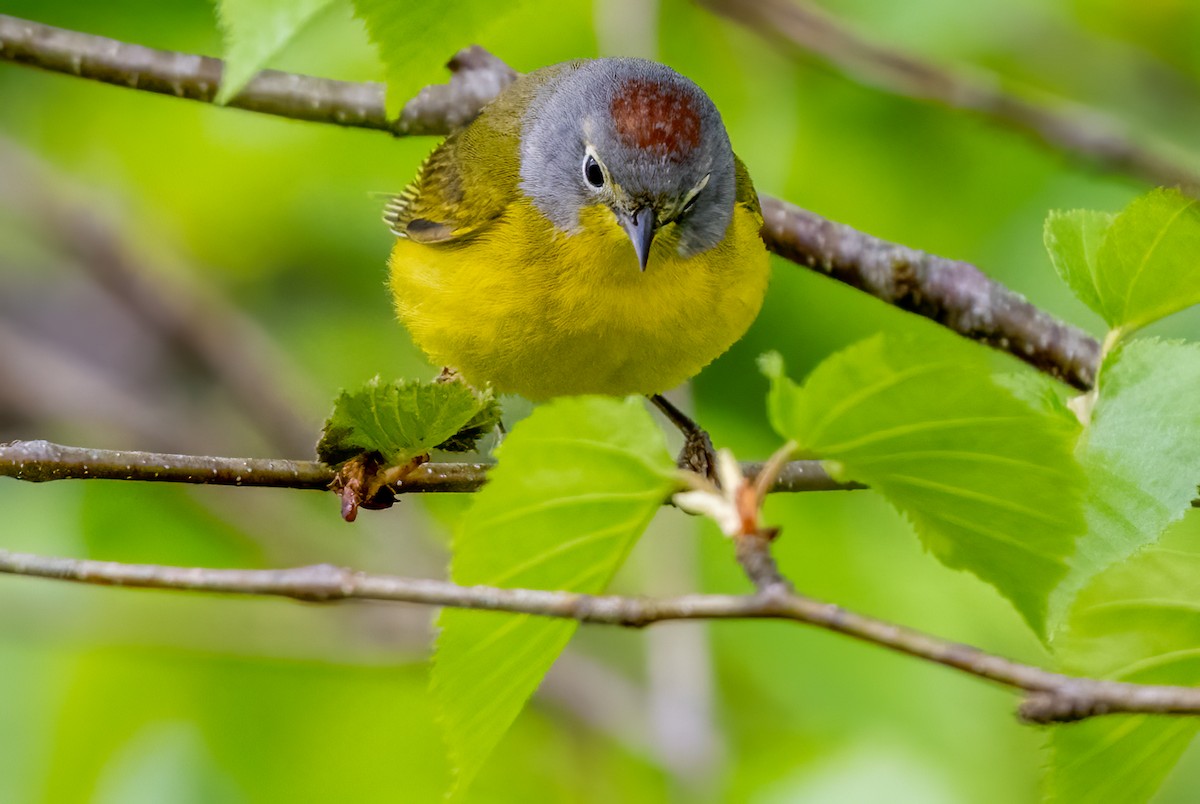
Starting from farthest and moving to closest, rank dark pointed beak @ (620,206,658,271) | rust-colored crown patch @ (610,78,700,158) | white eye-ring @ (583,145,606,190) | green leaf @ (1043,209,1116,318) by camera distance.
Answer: white eye-ring @ (583,145,606,190) < rust-colored crown patch @ (610,78,700,158) < dark pointed beak @ (620,206,658,271) < green leaf @ (1043,209,1116,318)

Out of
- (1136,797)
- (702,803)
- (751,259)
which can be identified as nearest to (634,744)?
(702,803)

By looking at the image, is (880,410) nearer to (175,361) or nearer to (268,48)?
(268,48)

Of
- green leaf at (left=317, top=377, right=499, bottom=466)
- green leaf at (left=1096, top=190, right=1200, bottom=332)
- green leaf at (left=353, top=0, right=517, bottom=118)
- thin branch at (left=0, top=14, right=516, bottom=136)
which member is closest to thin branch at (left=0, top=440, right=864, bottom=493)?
green leaf at (left=317, top=377, right=499, bottom=466)

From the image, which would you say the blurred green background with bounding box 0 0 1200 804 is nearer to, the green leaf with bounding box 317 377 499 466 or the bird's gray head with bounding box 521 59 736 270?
the bird's gray head with bounding box 521 59 736 270

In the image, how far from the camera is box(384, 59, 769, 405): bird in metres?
2.88

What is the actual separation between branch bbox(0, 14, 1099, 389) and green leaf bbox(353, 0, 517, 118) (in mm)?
1022

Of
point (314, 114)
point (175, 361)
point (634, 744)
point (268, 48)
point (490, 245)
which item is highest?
point (268, 48)

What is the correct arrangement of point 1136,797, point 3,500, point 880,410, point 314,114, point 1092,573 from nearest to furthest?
point 880,410 < point 1092,573 < point 1136,797 < point 314,114 < point 3,500

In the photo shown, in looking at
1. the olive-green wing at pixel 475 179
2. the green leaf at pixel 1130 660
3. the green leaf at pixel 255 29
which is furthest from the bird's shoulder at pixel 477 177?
the green leaf at pixel 1130 660

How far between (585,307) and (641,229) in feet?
0.70

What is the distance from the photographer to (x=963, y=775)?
311cm

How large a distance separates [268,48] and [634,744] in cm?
305

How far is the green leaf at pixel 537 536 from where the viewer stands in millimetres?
1412

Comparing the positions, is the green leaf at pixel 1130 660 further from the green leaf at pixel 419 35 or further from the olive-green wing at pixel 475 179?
the olive-green wing at pixel 475 179
